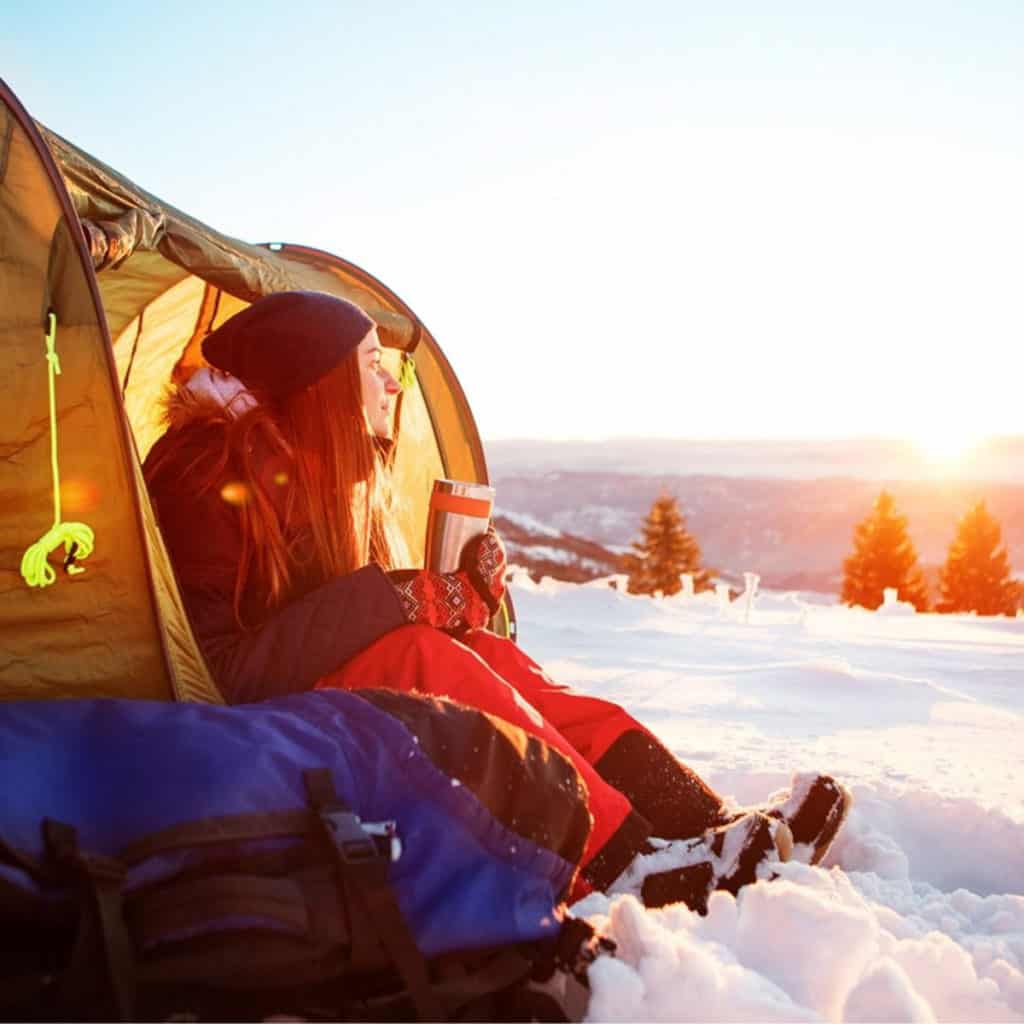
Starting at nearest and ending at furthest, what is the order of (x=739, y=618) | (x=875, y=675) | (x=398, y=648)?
(x=398, y=648)
(x=875, y=675)
(x=739, y=618)

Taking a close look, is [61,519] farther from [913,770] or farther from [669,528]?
[669,528]

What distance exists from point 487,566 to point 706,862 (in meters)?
0.97

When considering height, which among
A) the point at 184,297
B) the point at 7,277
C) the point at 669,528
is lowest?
the point at 669,528

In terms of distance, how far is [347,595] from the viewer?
7.10ft

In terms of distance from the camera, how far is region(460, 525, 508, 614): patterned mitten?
2525mm

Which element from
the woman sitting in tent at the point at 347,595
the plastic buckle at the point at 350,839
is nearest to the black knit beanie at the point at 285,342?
the woman sitting in tent at the point at 347,595

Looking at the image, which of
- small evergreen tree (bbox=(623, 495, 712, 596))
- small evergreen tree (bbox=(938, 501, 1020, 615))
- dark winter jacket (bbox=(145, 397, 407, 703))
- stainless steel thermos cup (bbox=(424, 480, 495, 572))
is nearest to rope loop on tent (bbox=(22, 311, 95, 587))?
dark winter jacket (bbox=(145, 397, 407, 703))

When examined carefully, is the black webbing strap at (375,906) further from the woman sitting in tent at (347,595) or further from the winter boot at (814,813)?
the winter boot at (814,813)

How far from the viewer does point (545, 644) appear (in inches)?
218

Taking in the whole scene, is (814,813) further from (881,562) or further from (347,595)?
(881,562)

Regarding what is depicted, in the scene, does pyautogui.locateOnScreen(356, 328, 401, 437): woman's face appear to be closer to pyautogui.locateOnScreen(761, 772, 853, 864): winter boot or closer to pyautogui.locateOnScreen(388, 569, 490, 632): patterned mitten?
pyautogui.locateOnScreen(388, 569, 490, 632): patterned mitten

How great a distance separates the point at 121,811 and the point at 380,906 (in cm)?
40

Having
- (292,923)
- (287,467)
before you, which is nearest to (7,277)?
(287,467)

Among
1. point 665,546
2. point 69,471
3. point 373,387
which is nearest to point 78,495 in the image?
point 69,471
